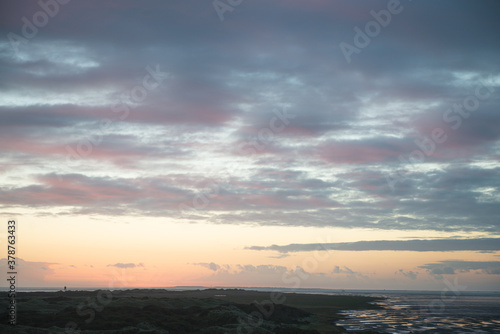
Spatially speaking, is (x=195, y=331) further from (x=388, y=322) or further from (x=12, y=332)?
(x=388, y=322)

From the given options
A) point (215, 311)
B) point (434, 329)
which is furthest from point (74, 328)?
point (434, 329)

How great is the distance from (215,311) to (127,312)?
1332cm

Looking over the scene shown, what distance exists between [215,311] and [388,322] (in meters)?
31.4

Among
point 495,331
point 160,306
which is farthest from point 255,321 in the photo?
point 495,331

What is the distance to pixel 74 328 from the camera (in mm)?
52125

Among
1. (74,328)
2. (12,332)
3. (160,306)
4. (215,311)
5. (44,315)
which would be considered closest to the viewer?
(12,332)

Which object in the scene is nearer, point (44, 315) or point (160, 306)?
point (44, 315)

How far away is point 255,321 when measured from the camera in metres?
62.8

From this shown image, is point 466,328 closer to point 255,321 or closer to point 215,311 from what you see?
point 255,321

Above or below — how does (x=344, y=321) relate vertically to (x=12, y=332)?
below

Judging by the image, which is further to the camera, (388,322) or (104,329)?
(388,322)

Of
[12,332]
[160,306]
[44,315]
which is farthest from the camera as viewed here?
[160,306]

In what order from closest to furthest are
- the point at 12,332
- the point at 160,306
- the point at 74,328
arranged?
the point at 12,332, the point at 74,328, the point at 160,306

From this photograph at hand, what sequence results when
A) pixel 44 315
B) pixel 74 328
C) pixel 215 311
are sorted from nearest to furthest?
pixel 74 328
pixel 44 315
pixel 215 311
